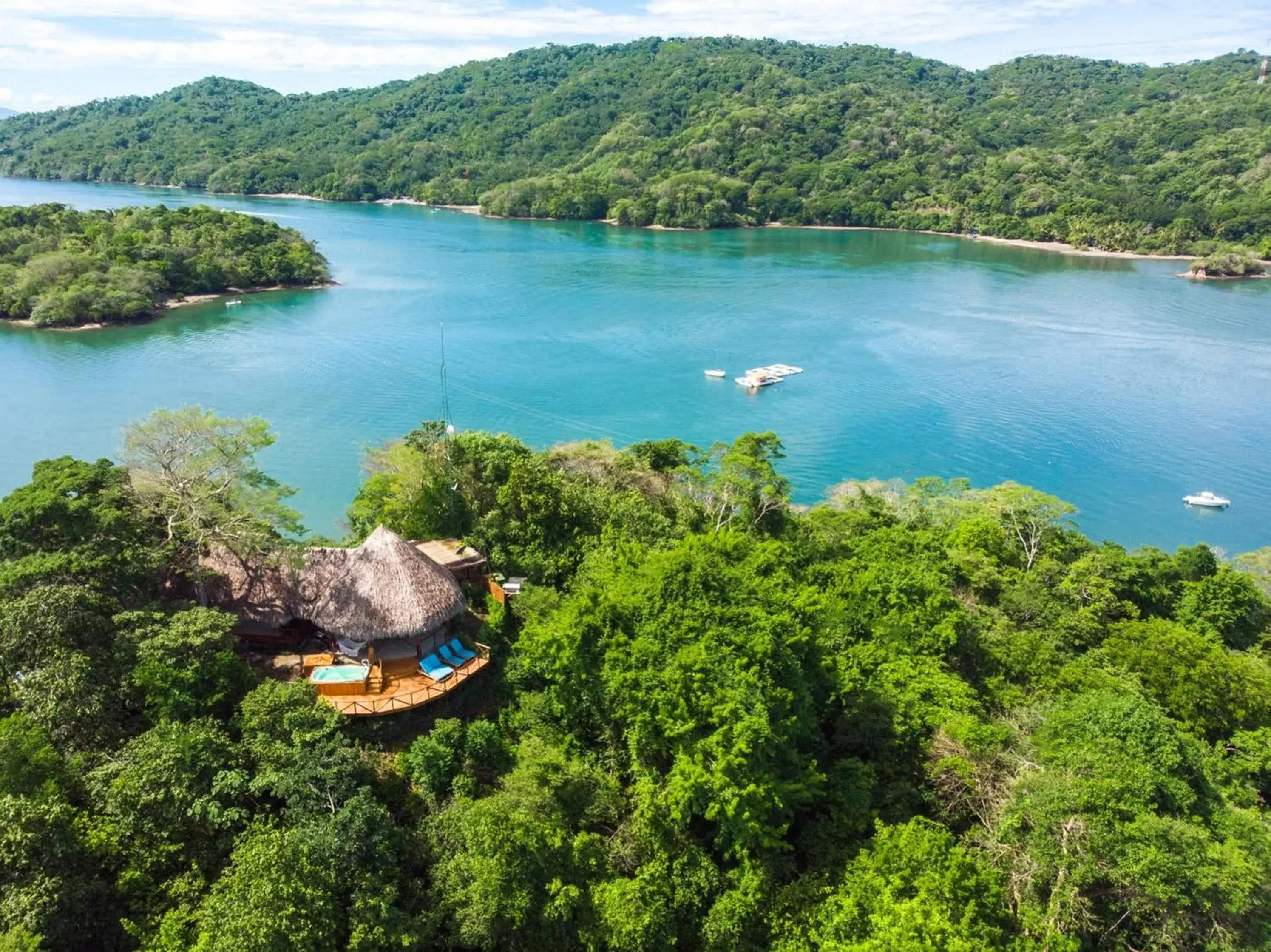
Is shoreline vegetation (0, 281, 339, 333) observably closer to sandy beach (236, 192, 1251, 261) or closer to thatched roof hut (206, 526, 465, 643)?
thatched roof hut (206, 526, 465, 643)

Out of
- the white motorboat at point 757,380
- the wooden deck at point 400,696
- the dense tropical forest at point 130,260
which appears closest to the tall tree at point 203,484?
the wooden deck at point 400,696

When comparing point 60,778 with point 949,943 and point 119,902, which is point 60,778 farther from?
point 949,943

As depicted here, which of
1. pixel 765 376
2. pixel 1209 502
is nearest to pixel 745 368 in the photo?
pixel 765 376

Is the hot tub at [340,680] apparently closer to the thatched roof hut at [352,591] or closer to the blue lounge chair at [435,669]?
the thatched roof hut at [352,591]

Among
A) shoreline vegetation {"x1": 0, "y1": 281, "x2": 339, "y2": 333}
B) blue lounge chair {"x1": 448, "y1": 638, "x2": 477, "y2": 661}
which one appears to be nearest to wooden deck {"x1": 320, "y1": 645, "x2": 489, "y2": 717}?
blue lounge chair {"x1": 448, "y1": 638, "x2": 477, "y2": 661}

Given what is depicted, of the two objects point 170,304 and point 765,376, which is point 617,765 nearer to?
point 765,376

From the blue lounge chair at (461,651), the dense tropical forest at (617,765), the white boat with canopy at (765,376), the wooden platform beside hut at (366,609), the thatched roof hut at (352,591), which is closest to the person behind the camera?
the dense tropical forest at (617,765)

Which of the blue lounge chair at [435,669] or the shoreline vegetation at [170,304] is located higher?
the shoreline vegetation at [170,304]
